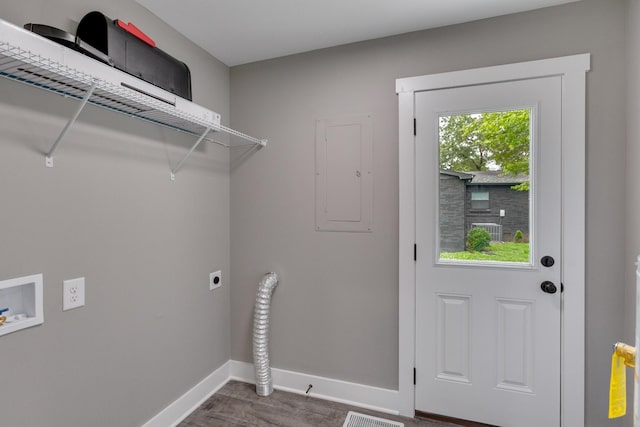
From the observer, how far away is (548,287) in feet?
5.65

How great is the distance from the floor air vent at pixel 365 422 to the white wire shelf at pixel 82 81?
1900 mm

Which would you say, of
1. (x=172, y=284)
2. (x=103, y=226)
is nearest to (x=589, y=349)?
(x=172, y=284)

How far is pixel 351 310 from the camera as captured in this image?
2.11 metres

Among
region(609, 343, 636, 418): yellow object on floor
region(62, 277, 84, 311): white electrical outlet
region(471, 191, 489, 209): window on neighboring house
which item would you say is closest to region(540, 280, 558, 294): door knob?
region(471, 191, 489, 209): window on neighboring house

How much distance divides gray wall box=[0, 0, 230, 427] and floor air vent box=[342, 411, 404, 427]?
1.01 meters

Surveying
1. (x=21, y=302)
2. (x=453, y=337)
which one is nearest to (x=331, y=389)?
(x=453, y=337)

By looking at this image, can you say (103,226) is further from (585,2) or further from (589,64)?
(585,2)

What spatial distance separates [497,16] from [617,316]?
1.70 meters

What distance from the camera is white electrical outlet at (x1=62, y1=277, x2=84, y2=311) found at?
136cm

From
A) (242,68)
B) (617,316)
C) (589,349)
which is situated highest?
(242,68)

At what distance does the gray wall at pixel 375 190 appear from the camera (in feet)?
5.34

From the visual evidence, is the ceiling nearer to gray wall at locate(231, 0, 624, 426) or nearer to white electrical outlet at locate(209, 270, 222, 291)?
gray wall at locate(231, 0, 624, 426)

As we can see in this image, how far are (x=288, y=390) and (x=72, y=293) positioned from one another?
1.51 m

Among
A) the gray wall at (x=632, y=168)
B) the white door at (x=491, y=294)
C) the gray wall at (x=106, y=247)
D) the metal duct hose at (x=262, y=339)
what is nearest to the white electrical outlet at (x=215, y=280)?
the gray wall at (x=106, y=247)
